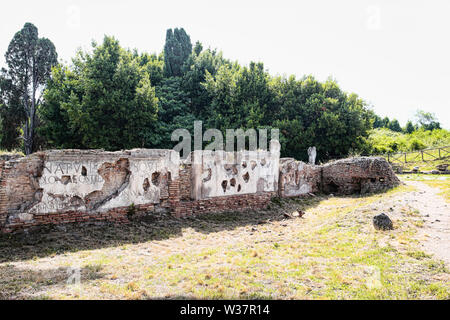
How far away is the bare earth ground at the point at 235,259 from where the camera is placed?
3.77 m

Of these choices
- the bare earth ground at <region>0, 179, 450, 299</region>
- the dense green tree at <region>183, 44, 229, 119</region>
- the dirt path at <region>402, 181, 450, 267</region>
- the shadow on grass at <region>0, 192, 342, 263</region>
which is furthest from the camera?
the dense green tree at <region>183, 44, 229, 119</region>

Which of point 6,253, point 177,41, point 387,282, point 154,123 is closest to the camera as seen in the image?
point 387,282

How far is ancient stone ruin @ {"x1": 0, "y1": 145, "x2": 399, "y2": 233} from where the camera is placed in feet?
20.6

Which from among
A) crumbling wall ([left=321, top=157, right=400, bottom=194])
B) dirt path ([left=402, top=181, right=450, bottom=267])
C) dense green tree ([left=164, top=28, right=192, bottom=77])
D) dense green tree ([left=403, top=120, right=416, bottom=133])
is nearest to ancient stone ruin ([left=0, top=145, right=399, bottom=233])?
crumbling wall ([left=321, top=157, right=400, bottom=194])

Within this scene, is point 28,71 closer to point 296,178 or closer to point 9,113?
point 9,113

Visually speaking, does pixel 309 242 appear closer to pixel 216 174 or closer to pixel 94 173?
pixel 216 174

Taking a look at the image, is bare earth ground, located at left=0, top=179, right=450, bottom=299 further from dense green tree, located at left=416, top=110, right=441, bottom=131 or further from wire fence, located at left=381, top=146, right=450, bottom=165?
dense green tree, located at left=416, top=110, right=441, bottom=131

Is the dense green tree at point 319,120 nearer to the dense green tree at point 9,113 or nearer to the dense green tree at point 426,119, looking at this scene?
the dense green tree at point 9,113

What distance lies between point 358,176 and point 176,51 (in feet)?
58.4

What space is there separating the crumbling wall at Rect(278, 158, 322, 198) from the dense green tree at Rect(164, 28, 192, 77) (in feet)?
46.7

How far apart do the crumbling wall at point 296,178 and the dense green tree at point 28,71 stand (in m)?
20.9

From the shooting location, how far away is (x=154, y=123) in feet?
63.3
